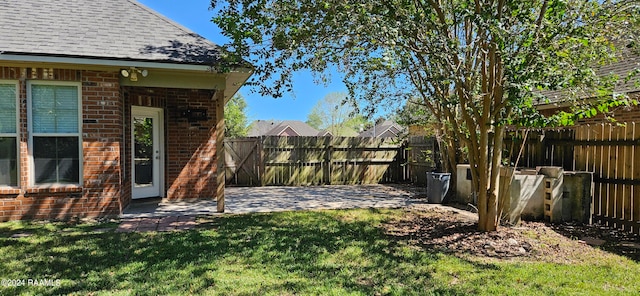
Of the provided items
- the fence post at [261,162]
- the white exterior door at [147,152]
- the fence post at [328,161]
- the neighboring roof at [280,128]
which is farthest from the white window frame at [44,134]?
the neighboring roof at [280,128]

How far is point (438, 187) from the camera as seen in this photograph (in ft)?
27.6

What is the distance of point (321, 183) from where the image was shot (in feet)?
41.5

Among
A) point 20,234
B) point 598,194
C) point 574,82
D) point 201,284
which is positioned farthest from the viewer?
point 598,194

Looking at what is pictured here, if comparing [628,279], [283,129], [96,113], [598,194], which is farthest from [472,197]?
[283,129]

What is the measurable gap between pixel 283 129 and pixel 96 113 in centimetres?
4396

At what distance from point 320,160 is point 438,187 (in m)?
5.02

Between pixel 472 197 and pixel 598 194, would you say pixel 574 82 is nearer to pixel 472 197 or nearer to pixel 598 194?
pixel 598 194

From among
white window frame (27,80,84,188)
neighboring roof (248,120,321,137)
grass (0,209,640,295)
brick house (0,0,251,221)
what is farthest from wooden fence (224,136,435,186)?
neighboring roof (248,120,321,137)

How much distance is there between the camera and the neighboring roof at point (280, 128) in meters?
50.7

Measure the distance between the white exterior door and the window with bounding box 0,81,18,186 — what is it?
6.70 feet

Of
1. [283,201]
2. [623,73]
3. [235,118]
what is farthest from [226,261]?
[235,118]

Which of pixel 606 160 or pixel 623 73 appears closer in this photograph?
pixel 606 160

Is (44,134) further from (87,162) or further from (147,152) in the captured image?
(147,152)

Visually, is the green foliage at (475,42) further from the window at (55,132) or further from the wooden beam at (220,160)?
the window at (55,132)
